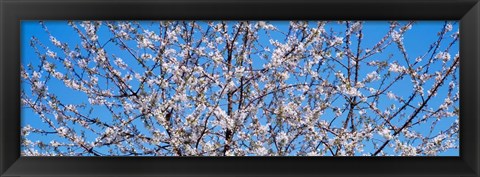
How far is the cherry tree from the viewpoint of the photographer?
174cm

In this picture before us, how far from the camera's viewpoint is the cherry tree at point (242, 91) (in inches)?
68.3

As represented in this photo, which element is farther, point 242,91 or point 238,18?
A: point 242,91

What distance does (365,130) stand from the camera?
1783mm

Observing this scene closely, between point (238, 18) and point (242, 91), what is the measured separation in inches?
23.0

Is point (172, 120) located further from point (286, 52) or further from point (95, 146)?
point (286, 52)

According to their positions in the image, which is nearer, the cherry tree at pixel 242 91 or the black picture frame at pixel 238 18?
the black picture frame at pixel 238 18

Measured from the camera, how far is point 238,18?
1.22 metres

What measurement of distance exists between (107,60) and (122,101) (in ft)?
0.51

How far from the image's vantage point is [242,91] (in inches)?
69.9

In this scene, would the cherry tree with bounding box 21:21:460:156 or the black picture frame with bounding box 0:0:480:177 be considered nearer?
the black picture frame with bounding box 0:0:480:177

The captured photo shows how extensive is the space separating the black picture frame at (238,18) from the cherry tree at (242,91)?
0.48 metres

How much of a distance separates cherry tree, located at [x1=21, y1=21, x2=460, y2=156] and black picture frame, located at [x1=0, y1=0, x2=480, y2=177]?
484 millimetres
